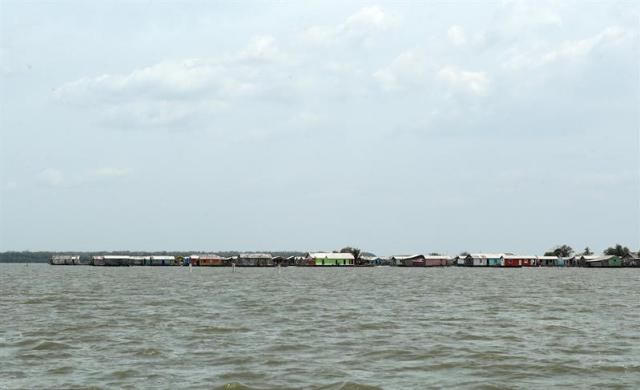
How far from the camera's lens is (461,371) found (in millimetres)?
23938

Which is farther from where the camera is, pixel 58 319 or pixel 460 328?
pixel 58 319

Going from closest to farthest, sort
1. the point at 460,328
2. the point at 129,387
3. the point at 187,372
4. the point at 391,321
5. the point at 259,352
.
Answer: the point at 129,387 < the point at 187,372 < the point at 259,352 < the point at 460,328 < the point at 391,321

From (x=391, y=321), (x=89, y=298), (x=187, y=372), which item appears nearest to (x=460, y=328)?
(x=391, y=321)

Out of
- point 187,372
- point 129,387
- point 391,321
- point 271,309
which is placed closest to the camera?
point 129,387

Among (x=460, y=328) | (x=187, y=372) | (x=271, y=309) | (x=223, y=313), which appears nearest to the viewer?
(x=187, y=372)

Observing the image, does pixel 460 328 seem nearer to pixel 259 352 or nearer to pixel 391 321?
pixel 391 321

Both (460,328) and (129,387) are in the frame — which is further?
(460,328)

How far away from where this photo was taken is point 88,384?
21.3 metres

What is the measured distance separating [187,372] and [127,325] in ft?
47.3

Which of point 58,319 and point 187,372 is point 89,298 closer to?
point 58,319

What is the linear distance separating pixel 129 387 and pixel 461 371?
10.9m

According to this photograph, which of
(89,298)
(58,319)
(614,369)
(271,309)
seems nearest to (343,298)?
(271,309)

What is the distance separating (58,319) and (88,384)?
20196mm

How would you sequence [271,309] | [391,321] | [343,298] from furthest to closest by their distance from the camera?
[343,298] < [271,309] < [391,321]
